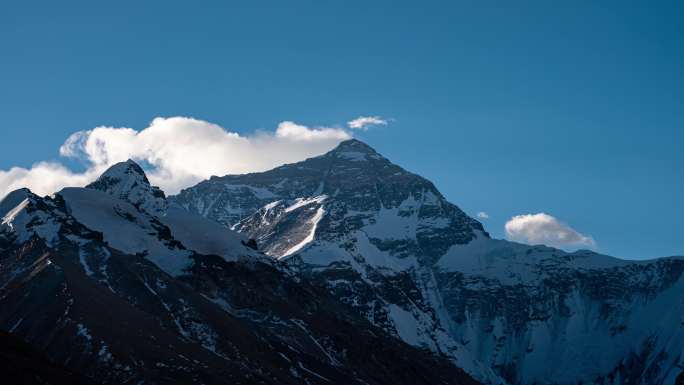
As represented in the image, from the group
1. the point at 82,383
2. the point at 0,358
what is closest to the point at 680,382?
the point at 82,383

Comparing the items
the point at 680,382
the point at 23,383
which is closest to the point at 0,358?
the point at 23,383

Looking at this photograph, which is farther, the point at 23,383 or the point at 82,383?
the point at 82,383

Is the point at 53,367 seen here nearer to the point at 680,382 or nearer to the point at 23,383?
the point at 23,383

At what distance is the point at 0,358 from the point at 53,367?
1192 centimetres

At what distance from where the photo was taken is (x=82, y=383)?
185 meters

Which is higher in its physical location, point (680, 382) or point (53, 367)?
point (680, 382)

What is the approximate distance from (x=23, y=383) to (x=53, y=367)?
49.7 ft

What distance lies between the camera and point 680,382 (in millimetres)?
193375

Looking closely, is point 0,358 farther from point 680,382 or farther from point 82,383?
point 680,382

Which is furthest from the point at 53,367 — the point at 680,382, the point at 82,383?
the point at 680,382

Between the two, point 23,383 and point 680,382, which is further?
point 680,382

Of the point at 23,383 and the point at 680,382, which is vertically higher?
the point at 680,382

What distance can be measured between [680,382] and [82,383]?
107015mm

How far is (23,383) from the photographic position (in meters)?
174
